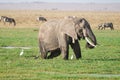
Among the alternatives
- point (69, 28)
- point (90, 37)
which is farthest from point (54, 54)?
point (90, 37)

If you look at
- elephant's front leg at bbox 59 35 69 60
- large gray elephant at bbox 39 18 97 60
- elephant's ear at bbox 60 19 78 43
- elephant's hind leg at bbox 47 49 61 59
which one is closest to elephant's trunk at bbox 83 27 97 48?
large gray elephant at bbox 39 18 97 60

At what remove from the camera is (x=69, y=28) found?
18.4 metres

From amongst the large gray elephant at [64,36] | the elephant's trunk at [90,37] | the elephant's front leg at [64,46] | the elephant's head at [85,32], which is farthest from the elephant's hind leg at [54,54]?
the elephant's trunk at [90,37]

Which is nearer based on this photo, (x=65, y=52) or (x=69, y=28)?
(x=65, y=52)

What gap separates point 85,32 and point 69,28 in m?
0.81

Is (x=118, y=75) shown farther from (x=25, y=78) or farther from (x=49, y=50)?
(x=49, y=50)

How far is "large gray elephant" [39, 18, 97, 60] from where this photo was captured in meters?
18.0

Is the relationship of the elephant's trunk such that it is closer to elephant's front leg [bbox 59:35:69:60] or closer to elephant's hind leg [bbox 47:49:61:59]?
elephant's front leg [bbox 59:35:69:60]

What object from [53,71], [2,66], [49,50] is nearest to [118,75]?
[53,71]

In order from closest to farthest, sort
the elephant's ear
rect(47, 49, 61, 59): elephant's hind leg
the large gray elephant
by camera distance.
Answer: the large gray elephant < the elephant's ear < rect(47, 49, 61, 59): elephant's hind leg

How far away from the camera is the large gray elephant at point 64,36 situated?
17984 millimetres

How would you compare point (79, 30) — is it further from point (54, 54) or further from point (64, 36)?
point (54, 54)

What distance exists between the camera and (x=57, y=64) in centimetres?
1662

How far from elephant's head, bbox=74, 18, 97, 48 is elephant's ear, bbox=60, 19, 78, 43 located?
6.1 inches
